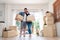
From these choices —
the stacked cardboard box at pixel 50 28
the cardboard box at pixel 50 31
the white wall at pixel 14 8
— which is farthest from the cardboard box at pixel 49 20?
the white wall at pixel 14 8

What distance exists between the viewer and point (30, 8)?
7852mm

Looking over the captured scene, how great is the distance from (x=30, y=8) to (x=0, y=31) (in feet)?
10.8

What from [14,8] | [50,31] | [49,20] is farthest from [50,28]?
[14,8]

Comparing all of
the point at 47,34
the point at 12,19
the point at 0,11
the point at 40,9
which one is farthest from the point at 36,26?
the point at 47,34

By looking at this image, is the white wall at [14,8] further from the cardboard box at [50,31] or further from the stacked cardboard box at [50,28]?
the cardboard box at [50,31]

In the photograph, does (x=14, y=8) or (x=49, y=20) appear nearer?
(x=49, y=20)

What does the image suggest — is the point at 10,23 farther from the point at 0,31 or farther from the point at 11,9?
the point at 0,31

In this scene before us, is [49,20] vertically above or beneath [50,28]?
above

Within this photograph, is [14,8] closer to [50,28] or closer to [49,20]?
[49,20]

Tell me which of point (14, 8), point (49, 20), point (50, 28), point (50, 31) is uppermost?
point (14, 8)

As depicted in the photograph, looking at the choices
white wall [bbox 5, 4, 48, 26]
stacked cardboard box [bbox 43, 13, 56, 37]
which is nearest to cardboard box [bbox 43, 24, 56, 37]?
stacked cardboard box [bbox 43, 13, 56, 37]

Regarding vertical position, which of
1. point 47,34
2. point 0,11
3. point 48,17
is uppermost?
point 0,11

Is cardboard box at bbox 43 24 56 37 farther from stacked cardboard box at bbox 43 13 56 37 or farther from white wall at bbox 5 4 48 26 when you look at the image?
white wall at bbox 5 4 48 26

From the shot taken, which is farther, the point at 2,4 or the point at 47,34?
the point at 2,4
